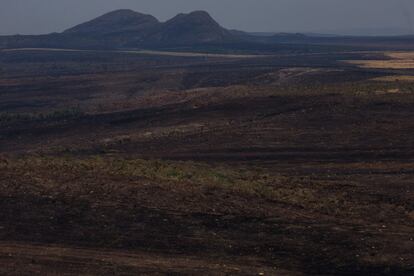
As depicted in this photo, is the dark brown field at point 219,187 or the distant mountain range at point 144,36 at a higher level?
the distant mountain range at point 144,36

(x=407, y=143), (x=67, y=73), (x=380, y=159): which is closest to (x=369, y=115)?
(x=407, y=143)

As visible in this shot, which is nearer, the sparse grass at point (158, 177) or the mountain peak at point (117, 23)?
the sparse grass at point (158, 177)

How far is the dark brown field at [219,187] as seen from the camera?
45.0ft

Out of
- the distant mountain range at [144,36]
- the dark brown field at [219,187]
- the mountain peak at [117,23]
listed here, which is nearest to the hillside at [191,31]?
the distant mountain range at [144,36]

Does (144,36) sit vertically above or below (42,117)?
above

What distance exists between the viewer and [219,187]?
1941cm

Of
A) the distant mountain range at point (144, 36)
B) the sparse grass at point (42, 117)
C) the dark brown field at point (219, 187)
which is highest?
the distant mountain range at point (144, 36)

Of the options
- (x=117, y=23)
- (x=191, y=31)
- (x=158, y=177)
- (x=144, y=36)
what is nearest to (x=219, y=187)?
(x=158, y=177)

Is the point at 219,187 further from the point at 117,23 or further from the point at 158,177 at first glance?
the point at 117,23

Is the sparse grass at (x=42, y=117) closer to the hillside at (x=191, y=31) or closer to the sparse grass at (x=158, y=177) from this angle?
the sparse grass at (x=158, y=177)

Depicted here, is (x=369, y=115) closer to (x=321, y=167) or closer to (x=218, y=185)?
(x=321, y=167)

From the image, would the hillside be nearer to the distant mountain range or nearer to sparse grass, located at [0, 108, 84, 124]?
the distant mountain range

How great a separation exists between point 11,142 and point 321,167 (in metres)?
18.5

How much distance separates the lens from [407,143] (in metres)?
30.1
